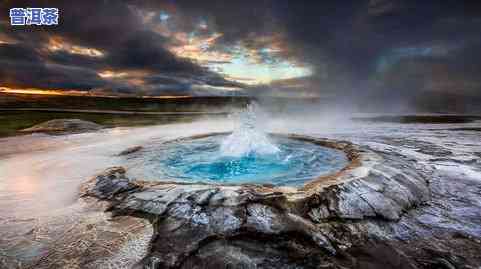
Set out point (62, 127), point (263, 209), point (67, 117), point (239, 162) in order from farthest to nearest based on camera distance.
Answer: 1. point (67, 117)
2. point (62, 127)
3. point (239, 162)
4. point (263, 209)

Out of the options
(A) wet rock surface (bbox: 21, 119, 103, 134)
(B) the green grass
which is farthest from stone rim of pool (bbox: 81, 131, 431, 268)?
(B) the green grass

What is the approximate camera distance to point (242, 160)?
788 cm

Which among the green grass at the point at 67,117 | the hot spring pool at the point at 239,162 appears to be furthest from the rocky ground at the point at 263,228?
the green grass at the point at 67,117

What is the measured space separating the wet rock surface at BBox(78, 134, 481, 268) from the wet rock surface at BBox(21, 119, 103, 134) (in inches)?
496

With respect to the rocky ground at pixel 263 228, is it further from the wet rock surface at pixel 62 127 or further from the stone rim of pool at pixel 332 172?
the wet rock surface at pixel 62 127

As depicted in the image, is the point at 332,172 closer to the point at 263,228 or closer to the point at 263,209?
the point at 263,209

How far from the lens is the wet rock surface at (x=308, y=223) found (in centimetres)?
319

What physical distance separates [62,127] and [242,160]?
14.0 m

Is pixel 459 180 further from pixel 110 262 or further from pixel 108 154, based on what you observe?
pixel 108 154

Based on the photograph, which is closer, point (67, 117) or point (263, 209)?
point (263, 209)

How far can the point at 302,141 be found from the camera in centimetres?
1077

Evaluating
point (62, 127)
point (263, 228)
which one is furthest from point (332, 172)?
point (62, 127)

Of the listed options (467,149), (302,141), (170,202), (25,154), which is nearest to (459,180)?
(467,149)

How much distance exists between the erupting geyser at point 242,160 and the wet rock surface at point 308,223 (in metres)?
1.13
